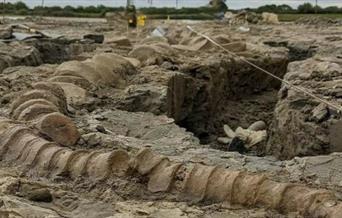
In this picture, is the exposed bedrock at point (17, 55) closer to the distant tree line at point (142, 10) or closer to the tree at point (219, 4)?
the distant tree line at point (142, 10)

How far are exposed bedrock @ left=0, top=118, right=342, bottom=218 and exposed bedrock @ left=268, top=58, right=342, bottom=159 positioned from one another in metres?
2.47

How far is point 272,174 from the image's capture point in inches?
180

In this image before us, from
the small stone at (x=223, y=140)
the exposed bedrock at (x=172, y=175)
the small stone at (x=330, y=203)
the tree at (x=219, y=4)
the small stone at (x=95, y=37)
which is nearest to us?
the small stone at (x=330, y=203)

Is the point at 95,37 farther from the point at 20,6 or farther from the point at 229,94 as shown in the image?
the point at 20,6

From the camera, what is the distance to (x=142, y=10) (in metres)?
25.5

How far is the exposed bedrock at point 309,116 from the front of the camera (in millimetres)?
6590

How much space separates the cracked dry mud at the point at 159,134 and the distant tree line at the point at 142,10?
11.9 m

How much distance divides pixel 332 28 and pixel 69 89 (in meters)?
10.5

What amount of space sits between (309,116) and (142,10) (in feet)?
62.3

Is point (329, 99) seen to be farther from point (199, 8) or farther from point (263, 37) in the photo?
point (199, 8)

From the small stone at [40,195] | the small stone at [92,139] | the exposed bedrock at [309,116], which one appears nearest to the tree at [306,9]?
the exposed bedrock at [309,116]

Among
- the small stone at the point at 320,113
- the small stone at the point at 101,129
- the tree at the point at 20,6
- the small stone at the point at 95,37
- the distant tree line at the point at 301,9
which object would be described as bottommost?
the distant tree line at the point at 301,9

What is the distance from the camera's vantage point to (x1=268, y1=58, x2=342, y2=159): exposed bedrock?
659 centimetres

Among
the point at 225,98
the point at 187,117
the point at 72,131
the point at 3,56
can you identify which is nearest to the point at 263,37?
the point at 225,98
